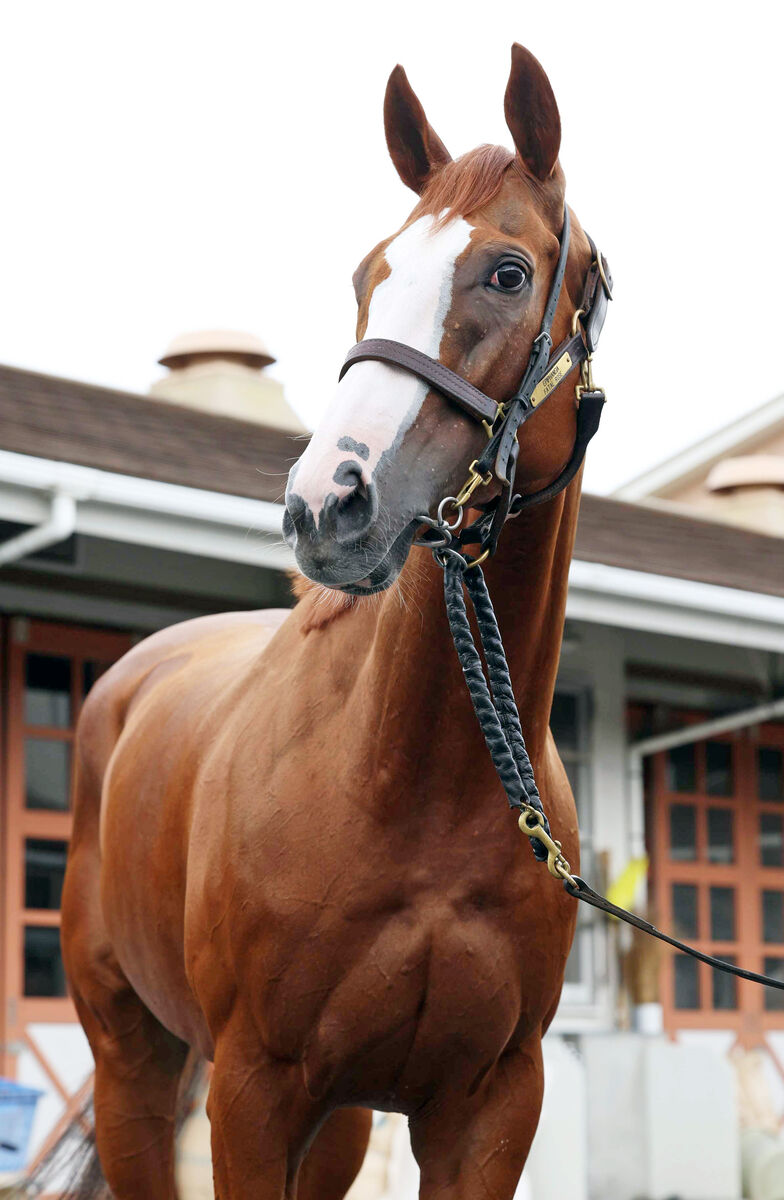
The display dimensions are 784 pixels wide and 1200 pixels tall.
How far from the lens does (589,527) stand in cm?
1027

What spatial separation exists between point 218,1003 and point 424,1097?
1.34 ft

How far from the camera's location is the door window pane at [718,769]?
11.2m

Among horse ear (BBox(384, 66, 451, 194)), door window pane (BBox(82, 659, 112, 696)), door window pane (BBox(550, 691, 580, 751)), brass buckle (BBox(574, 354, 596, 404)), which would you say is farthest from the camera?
door window pane (BBox(550, 691, 580, 751))

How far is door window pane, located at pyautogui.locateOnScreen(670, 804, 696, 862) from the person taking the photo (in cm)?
1088

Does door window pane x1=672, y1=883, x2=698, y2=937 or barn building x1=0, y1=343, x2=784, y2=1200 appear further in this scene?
door window pane x1=672, y1=883, x2=698, y2=937

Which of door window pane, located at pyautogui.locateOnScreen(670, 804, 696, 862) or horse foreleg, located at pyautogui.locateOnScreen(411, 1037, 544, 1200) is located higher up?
door window pane, located at pyautogui.locateOnScreen(670, 804, 696, 862)

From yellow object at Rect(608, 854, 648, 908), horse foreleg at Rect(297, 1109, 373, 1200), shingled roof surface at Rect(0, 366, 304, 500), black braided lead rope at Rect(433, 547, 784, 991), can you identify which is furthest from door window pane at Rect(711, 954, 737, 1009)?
black braided lead rope at Rect(433, 547, 784, 991)

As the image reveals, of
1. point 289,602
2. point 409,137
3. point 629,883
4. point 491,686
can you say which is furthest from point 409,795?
point 629,883

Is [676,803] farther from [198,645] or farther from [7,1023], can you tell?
[198,645]

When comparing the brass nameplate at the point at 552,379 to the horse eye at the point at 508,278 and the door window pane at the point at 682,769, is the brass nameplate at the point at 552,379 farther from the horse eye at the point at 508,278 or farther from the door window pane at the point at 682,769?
the door window pane at the point at 682,769

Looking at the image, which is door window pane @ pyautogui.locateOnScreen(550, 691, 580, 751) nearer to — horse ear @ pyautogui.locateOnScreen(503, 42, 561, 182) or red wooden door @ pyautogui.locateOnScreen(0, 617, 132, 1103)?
red wooden door @ pyautogui.locateOnScreen(0, 617, 132, 1103)

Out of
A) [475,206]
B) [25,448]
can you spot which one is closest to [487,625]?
[475,206]

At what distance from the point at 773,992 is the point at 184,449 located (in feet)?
20.7

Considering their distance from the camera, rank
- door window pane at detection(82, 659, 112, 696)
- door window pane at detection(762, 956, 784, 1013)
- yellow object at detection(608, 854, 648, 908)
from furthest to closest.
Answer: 1. door window pane at detection(762, 956, 784, 1013)
2. yellow object at detection(608, 854, 648, 908)
3. door window pane at detection(82, 659, 112, 696)
